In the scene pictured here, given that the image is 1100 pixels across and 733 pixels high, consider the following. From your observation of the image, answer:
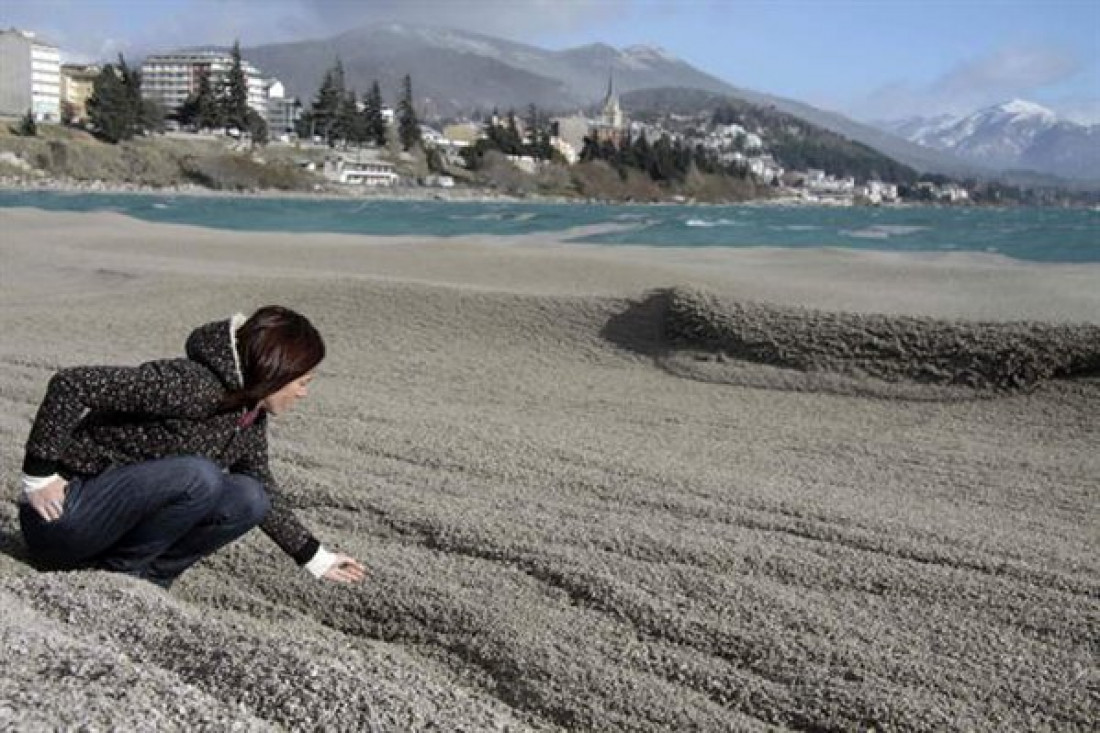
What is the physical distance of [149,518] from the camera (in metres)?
3.83

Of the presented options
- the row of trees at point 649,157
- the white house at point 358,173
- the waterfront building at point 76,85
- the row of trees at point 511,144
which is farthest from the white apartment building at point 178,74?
the white house at point 358,173

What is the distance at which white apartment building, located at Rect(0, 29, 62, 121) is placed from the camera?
120375mm

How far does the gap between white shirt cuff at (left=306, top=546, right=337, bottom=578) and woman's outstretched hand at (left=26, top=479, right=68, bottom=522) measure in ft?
2.69

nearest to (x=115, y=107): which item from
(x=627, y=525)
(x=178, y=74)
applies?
(x=178, y=74)

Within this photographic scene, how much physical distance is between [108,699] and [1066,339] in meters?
7.12

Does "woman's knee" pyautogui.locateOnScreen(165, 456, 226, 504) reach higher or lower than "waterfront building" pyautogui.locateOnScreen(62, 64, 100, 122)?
lower

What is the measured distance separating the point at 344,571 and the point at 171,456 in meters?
0.75

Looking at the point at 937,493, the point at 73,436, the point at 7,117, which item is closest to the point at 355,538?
the point at 73,436

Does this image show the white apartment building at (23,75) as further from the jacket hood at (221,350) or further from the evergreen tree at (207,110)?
the jacket hood at (221,350)

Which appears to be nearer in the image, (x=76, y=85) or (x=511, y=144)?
(x=76, y=85)

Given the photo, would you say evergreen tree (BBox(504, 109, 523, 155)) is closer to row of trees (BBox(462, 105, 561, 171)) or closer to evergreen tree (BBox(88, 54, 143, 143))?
row of trees (BBox(462, 105, 561, 171))

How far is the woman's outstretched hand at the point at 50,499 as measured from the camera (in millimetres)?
3633

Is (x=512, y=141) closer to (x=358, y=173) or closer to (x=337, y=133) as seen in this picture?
(x=337, y=133)

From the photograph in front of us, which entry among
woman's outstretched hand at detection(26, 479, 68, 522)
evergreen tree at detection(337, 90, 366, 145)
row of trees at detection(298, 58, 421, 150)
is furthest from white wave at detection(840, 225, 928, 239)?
row of trees at detection(298, 58, 421, 150)
